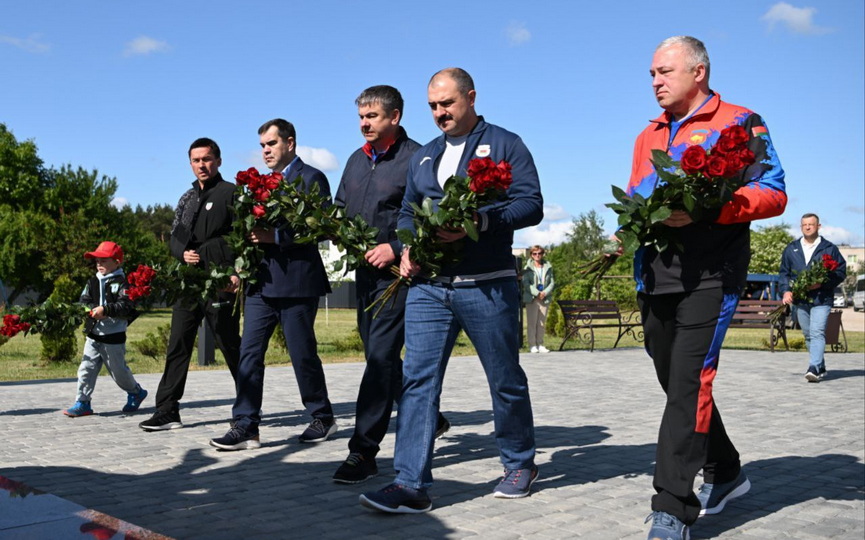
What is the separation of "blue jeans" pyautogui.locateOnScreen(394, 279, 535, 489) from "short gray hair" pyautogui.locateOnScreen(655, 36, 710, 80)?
1403 millimetres

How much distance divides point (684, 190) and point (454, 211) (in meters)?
1.07

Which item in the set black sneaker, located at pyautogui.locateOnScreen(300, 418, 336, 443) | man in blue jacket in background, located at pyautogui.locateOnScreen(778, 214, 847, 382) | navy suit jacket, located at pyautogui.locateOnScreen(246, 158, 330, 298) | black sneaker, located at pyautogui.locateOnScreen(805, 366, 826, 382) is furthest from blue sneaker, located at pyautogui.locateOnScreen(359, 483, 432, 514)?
black sneaker, located at pyautogui.locateOnScreen(805, 366, 826, 382)

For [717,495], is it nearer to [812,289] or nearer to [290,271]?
[290,271]

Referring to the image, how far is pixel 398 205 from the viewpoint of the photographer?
559 cm

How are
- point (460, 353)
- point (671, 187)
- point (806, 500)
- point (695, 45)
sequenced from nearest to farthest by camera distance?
1. point (671, 187)
2. point (695, 45)
3. point (806, 500)
4. point (460, 353)

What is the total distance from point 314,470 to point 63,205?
56.8 m

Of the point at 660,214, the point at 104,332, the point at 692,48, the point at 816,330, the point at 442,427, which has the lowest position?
the point at 442,427

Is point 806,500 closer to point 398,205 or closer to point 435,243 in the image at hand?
point 435,243

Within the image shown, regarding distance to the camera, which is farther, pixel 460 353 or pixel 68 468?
pixel 460 353

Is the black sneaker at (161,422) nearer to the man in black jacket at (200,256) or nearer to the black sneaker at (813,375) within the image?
the man in black jacket at (200,256)

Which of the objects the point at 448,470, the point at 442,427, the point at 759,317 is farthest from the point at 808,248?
the point at 448,470

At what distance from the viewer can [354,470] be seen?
17.0ft

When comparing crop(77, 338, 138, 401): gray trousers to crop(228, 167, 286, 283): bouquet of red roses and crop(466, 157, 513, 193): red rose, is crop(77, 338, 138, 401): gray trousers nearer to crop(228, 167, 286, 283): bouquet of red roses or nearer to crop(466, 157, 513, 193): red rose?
crop(228, 167, 286, 283): bouquet of red roses

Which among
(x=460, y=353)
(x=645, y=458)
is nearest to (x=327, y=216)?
(x=645, y=458)
